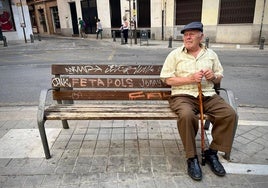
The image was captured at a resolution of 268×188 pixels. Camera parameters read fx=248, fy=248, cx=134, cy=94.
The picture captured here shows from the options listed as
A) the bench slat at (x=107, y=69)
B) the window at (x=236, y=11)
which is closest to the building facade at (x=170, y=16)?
the window at (x=236, y=11)

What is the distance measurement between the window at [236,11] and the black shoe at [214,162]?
1469 centimetres

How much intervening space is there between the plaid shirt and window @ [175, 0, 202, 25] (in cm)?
1536

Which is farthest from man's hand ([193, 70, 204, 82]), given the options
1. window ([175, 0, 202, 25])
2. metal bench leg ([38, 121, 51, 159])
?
window ([175, 0, 202, 25])

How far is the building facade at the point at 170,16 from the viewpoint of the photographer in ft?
49.9

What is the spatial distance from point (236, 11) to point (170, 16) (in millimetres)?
4808

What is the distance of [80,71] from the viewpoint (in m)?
3.45

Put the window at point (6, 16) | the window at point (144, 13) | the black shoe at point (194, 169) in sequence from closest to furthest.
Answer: the black shoe at point (194, 169), the window at point (144, 13), the window at point (6, 16)

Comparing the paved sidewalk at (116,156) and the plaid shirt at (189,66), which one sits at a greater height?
the plaid shirt at (189,66)

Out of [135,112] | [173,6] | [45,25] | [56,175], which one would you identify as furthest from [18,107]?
[45,25]

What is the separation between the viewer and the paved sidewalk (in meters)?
2.73

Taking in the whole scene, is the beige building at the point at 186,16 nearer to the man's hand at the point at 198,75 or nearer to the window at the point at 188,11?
the window at the point at 188,11

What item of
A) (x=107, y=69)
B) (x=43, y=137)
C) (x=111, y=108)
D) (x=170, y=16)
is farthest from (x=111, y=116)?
(x=170, y=16)

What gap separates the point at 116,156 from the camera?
3.17 m

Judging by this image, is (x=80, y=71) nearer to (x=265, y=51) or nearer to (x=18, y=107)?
(x=18, y=107)
